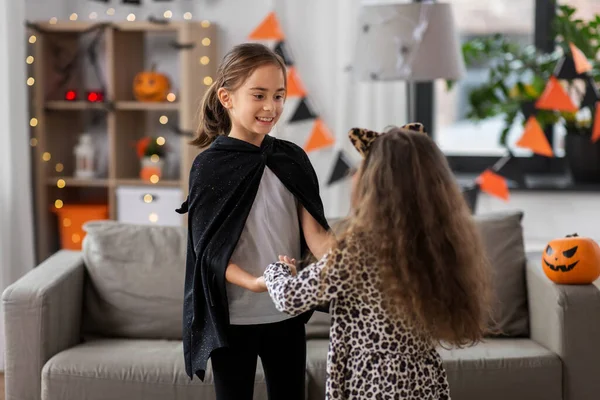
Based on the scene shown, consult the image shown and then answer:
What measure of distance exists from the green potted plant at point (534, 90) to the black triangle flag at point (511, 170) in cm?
10

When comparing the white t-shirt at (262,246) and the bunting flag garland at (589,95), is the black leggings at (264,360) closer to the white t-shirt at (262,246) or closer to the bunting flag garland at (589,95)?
the white t-shirt at (262,246)

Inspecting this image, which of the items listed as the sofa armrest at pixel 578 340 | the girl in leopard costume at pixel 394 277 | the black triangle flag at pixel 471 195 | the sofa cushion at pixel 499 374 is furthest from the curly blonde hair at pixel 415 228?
the black triangle flag at pixel 471 195

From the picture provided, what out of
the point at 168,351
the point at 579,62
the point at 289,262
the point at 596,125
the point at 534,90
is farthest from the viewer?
the point at 534,90

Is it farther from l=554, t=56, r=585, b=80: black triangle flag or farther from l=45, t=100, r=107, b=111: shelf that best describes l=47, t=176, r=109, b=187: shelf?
l=554, t=56, r=585, b=80: black triangle flag

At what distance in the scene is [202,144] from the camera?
2.00 meters

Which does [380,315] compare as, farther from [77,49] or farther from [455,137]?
[77,49]

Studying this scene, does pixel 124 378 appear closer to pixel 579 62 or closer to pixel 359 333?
pixel 359 333

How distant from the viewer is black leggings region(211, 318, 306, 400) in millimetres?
1830

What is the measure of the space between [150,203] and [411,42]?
4.86ft

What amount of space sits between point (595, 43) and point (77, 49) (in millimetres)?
2484

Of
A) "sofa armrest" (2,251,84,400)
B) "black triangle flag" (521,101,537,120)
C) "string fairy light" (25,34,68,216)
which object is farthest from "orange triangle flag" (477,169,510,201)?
"sofa armrest" (2,251,84,400)

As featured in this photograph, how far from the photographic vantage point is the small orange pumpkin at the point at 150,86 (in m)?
4.18

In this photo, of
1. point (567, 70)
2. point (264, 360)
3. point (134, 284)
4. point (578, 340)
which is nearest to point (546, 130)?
point (567, 70)

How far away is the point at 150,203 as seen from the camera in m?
4.15
